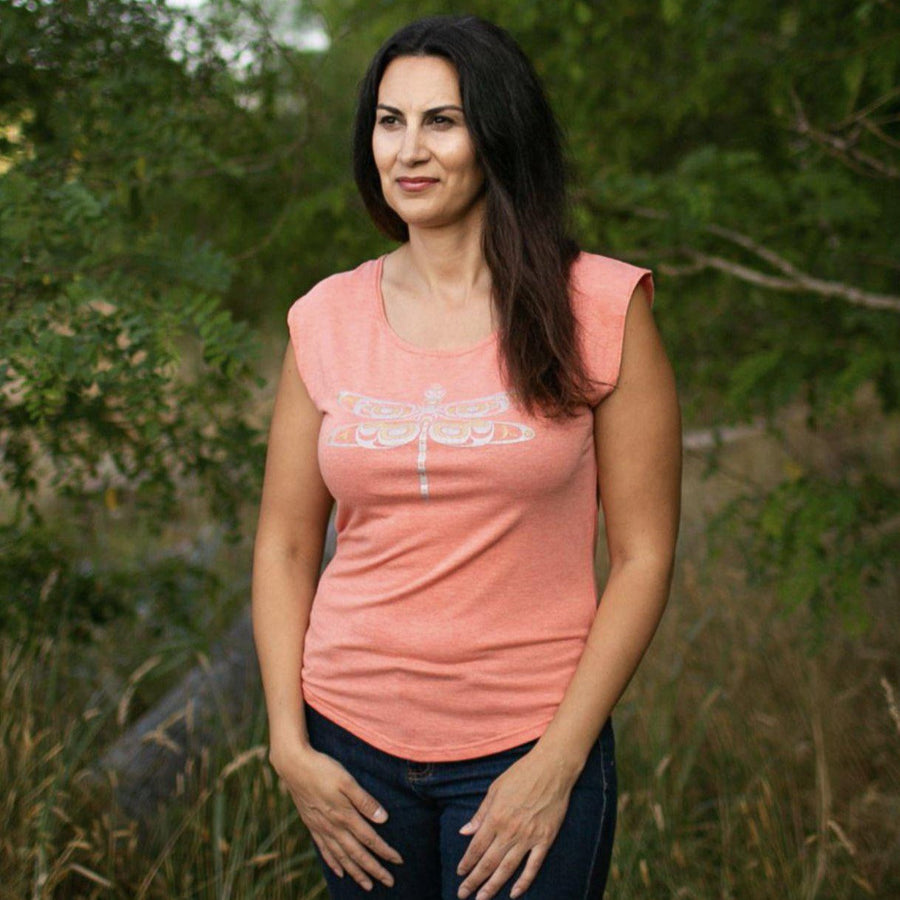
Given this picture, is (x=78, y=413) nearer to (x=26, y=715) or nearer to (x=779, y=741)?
(x=26, y=715)

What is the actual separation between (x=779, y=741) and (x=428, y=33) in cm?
276

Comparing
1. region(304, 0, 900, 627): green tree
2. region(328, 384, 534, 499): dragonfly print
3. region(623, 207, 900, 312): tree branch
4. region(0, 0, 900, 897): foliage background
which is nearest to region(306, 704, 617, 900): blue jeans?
region(328, 384, 534, 499): dragonfly print

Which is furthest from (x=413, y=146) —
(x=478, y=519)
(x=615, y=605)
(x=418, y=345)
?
(x=615, y=605)

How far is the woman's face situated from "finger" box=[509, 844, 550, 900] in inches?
42.3

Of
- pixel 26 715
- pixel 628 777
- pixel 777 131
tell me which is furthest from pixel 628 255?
pixel 26 715

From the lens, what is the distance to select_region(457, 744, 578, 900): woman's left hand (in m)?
1.76

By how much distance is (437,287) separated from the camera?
203cm

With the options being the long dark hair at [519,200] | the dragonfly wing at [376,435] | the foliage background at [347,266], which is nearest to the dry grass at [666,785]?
the foliage background at [347,266]

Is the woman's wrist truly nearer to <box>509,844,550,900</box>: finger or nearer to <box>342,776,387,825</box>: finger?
<box>509,844,550,900</box>: finger

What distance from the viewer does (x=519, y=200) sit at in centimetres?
197

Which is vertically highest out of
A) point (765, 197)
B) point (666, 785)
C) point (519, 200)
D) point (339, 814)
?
point (765, 197)

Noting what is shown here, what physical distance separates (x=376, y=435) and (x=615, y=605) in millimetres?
485

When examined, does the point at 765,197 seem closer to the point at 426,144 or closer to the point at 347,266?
the point at 347,266

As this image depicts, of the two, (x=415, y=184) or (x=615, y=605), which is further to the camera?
(x=415, y=184)
